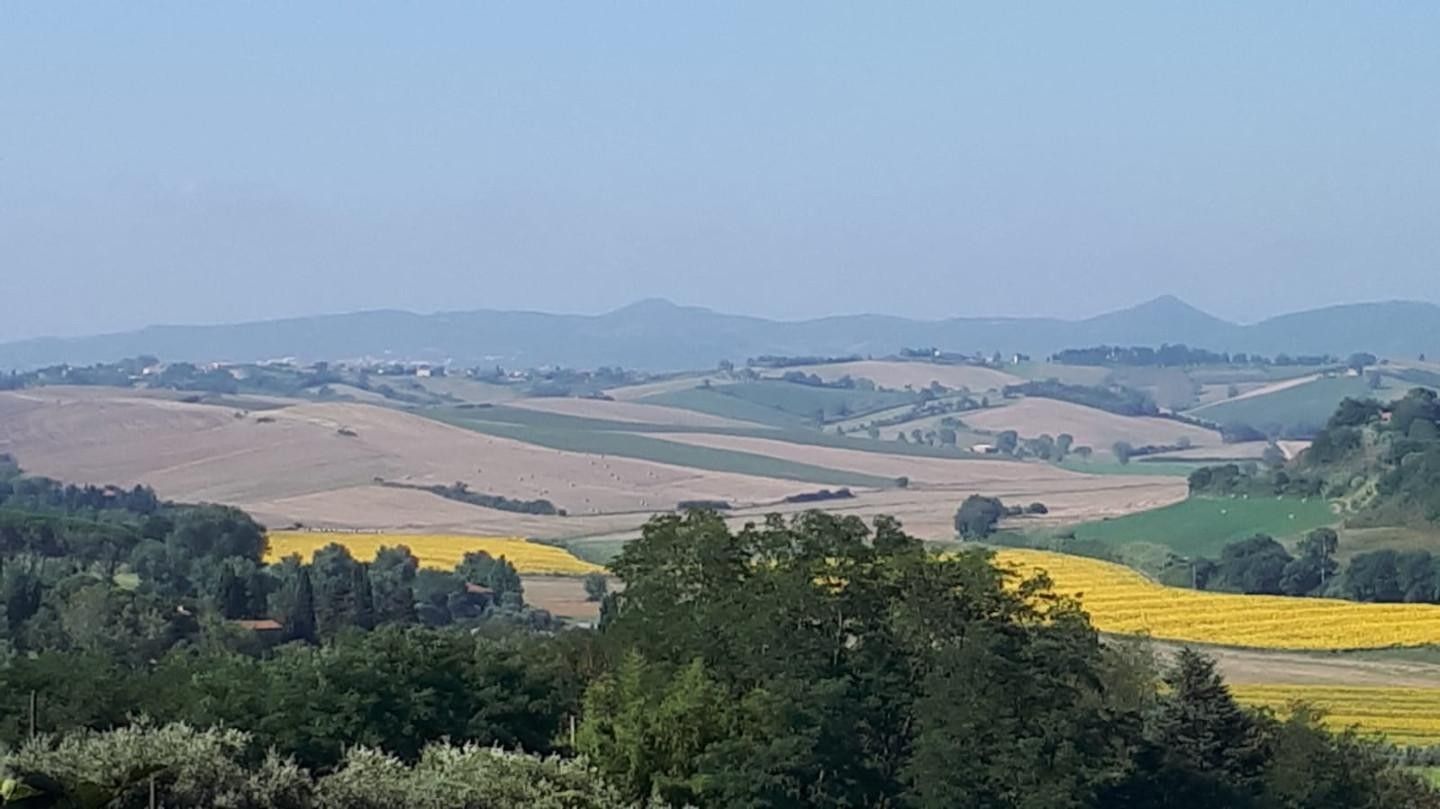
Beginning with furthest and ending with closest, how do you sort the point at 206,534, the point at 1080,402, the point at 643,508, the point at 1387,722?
1. the point at 1080,402
2. the point at 643,508
3. the point at 206,534
4. the point at 1387,722

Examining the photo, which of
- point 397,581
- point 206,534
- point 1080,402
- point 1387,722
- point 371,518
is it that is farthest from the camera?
point 1080,402

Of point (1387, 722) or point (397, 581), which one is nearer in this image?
point (1387, 722)

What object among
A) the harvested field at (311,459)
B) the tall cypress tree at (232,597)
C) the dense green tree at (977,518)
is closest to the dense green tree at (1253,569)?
the dense green tree at (977,518)

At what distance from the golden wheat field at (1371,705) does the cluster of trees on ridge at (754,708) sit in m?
8.88

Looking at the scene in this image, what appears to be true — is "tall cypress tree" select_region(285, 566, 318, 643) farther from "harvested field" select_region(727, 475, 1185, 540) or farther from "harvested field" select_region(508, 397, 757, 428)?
"harvested field" select_region(508, 397, 757, 428)

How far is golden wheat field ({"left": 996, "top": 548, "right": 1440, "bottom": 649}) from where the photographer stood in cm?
6131

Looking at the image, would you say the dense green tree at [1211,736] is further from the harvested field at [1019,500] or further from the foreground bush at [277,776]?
the harvested field at [1019,500]

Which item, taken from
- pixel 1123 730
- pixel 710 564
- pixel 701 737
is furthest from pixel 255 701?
pixel 1123 730

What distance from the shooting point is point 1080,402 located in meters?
200

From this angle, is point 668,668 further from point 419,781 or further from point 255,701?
point 419,781

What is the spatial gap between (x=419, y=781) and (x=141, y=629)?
31913mm

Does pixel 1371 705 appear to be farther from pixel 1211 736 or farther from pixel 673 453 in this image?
pixel 673 453

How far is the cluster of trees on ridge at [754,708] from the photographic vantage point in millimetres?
26903

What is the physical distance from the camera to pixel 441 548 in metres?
86.1
